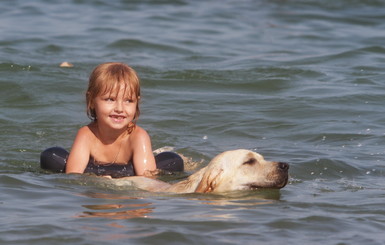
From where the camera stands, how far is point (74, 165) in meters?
8.02

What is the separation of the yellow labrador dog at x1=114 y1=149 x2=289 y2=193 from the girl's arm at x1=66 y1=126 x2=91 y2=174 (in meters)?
1.23

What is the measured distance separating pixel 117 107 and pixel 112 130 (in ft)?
1.22

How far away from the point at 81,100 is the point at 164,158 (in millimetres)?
3405

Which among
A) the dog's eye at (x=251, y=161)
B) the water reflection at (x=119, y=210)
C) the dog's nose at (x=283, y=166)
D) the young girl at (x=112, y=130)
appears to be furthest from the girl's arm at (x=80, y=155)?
the dog's nose at (x=283, y=166)

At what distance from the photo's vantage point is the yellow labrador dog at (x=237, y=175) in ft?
23.1

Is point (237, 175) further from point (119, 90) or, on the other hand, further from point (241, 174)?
point (119, 90)

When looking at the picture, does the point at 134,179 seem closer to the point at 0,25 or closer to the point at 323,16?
the point at 0,25

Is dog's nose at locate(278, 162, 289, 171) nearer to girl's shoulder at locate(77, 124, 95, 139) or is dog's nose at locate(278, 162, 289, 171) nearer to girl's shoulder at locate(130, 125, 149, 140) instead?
girl's shoulder at locate(130, 125, 149, 140)

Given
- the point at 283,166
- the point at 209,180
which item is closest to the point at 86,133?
the point at 209,180

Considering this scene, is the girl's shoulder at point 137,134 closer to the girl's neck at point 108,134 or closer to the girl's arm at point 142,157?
the girl's arm at point 142,157

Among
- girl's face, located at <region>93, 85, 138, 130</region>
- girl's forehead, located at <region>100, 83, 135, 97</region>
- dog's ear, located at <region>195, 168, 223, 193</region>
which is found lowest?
dog's ear, located at <region>195, 168, 223, 193</region>

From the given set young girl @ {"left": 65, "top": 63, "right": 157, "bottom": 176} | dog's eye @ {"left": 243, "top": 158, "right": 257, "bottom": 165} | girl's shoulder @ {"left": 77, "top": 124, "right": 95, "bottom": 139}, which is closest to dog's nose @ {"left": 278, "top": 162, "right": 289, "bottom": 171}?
dog's eye @ {"left": 243, "top": 158, "right": 257, "bottom": 165}

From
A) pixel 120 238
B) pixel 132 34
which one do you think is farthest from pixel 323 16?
pixel 120 238

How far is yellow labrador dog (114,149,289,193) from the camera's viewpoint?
7039 mm
